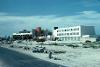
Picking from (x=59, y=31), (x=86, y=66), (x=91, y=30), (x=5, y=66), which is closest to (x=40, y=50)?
(x=5, y=66)

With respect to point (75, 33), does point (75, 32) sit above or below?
above

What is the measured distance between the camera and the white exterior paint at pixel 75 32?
6393 inches

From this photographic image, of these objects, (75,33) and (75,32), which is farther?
(75,32)

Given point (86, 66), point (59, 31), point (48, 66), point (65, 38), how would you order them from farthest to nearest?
1. point (59, 31)
2. point (65, 38)
3. point (48, 66)
4. point (86, 66)

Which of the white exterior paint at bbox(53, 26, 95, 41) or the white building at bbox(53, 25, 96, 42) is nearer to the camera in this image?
the white building at bbox(53, 25, 96, 42)

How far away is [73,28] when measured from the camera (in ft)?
558

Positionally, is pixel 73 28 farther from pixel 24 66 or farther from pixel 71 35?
pixel 24 66

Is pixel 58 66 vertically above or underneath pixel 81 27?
underneath

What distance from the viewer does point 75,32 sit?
547 feet

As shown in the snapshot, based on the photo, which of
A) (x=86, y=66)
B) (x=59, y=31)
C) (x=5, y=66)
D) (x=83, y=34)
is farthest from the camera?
(x=59, y=31)

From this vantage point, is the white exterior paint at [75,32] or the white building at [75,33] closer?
the white building at [75,33]

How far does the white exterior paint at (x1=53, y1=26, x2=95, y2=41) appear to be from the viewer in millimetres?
162375

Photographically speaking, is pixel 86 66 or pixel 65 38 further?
pixel 65 38

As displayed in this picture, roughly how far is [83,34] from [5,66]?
130490mm
